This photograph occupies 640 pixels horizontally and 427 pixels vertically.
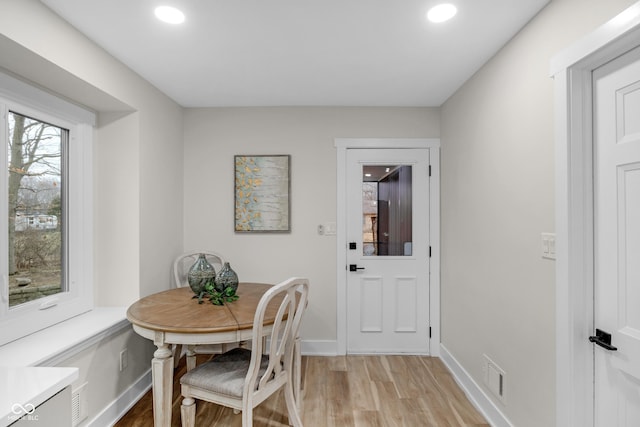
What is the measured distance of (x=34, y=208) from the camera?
1.95m

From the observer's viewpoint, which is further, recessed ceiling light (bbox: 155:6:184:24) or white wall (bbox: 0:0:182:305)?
white wall (bbox: 0:0:182:305)

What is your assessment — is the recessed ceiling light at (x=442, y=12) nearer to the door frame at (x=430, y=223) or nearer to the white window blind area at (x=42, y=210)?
the door frame at (x=430, y=223)

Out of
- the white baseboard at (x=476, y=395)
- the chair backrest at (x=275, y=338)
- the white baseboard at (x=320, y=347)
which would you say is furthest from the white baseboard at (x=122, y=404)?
the white baseboard at (x=476, y=395)

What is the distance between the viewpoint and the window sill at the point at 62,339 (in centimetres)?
158

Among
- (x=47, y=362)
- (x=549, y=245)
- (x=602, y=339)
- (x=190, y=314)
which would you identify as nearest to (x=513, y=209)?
(x=549, y=245)

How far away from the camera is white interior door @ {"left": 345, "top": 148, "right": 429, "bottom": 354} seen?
10.1 ft

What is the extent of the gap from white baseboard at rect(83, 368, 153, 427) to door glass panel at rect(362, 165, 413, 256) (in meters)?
2.04

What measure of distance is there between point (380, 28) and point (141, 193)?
194 centimetres

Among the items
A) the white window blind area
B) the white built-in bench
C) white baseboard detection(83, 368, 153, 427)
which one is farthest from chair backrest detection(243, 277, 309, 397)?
the white window blind area

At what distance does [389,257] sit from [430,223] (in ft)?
1.62

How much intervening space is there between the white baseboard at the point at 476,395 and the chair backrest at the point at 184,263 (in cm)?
216

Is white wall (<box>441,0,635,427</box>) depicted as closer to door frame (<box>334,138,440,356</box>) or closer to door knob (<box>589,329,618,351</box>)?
door knob (<box>589,329,618,351</box>)

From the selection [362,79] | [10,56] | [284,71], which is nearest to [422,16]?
[362,79]

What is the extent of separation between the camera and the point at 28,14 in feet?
4.94
